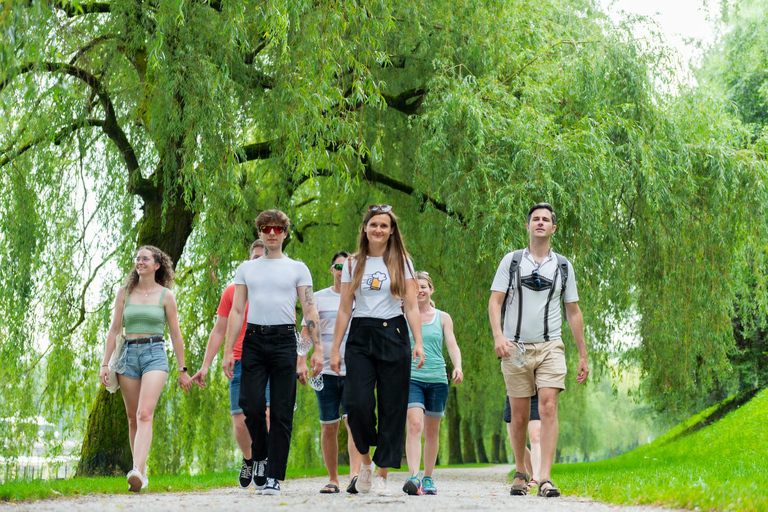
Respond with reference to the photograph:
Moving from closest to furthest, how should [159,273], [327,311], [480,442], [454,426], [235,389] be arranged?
[235,389] < [327,311] < [159,273] < [454,426] < [480,442]

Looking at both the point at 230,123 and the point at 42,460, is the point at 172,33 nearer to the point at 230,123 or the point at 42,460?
the point at 230,123

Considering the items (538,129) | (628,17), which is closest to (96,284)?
(538,129)

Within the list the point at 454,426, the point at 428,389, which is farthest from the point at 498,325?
the point at 454,426

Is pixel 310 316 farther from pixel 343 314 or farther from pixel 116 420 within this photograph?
pixel 116 420

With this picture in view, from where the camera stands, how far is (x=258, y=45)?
11.5m

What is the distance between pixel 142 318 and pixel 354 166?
697 cm

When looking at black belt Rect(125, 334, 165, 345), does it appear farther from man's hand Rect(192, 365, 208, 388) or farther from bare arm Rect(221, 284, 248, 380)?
bare arm Rect(221, 284, 248, 380)

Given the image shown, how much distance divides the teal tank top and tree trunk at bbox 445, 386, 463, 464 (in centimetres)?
1662

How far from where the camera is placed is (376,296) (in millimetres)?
5992

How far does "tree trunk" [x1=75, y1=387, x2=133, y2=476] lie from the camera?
10.8 meters

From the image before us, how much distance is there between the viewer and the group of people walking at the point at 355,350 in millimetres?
5949

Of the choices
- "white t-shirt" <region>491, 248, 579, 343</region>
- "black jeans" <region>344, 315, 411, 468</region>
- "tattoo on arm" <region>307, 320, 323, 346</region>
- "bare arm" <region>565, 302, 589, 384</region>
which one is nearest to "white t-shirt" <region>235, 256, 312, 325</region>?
"tattoo on arm" <region>307, 320, 323, 346</region>

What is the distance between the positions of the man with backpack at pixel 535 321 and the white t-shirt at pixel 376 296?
755 mm

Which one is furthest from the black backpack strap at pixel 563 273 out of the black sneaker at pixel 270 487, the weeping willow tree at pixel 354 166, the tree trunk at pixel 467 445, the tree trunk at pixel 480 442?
the tree trunk at pixel 480 442
